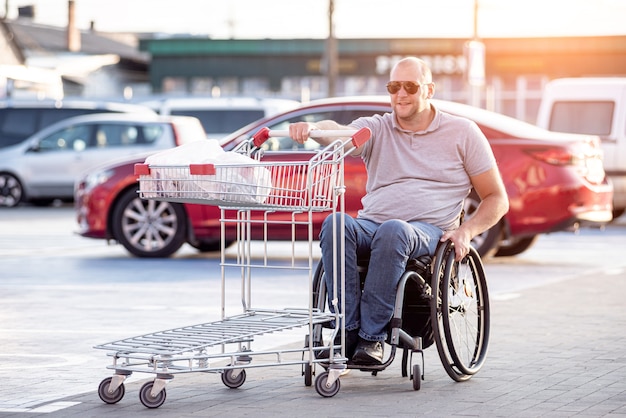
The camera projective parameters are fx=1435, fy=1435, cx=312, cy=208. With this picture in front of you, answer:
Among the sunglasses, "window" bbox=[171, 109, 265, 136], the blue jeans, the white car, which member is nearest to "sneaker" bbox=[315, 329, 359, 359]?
the blue jeans

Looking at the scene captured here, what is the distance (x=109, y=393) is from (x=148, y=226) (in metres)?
8.49

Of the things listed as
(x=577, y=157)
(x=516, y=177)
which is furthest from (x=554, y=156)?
(x=516, y=177)

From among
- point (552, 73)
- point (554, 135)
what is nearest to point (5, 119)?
point (554, 135)

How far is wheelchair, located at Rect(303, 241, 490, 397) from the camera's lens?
22.3 ft

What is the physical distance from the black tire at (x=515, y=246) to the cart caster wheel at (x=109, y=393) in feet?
30.1

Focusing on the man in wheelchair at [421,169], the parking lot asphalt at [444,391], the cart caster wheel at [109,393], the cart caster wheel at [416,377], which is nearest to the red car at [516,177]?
the parking lot asphalt at [444,391]

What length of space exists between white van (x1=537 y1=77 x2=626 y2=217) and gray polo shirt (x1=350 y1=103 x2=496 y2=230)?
13.2m

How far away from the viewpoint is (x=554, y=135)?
14023 mm

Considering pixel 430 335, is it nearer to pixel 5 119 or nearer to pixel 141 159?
pixel 141 159

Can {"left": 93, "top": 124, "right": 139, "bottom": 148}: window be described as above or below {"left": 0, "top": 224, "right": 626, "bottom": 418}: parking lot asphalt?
above

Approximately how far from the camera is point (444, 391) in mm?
6801

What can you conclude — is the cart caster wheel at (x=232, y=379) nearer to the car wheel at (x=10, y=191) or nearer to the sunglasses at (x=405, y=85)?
the sunglasses at (x=405, y=85)

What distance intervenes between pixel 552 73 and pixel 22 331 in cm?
5376

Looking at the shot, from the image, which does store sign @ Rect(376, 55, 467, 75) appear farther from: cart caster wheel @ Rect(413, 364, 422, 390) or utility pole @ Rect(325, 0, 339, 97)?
cart caster wheel @ Rect(413, 364, 422, 390)
